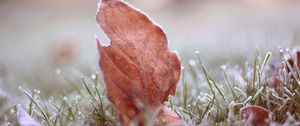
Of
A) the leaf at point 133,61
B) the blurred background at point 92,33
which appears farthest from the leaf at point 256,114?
the blurred background at point 92,33

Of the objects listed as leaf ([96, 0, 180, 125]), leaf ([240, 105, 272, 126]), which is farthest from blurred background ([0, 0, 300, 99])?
leaf ([240, 105, 272, 126])

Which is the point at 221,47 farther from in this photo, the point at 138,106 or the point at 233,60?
the point at 138,106

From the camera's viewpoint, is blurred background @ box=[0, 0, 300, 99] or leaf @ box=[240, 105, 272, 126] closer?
leaf @ box=[240, 105, 272, 126]

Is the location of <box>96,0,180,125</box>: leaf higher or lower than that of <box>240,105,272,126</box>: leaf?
higher

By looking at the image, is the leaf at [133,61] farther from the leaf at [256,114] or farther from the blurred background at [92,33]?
the blurred background at [92,33]

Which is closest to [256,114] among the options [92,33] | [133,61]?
[133,61]

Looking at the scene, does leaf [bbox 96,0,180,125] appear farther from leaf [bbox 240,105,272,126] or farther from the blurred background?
the blurred background
